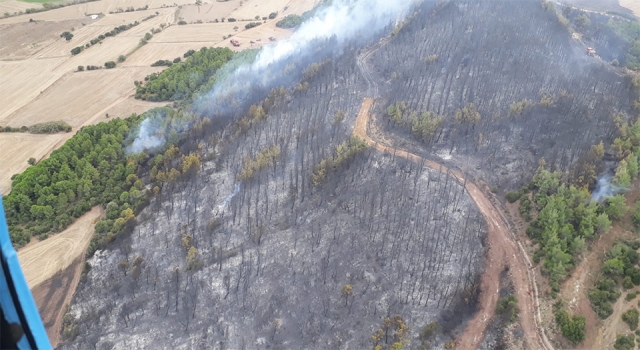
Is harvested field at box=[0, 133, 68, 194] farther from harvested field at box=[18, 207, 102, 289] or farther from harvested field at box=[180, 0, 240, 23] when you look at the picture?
harvested field at box=[180, 0, 240, 23]

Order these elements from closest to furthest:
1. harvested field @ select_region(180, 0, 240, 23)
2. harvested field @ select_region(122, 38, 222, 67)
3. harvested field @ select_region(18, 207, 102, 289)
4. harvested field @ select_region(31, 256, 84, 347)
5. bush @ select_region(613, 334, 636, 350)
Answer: bush @ select_region(613, 334, 636, 350) → harvested field @ select_region(31, 256, 84, 347) → harvested field @ select_region(18, 207, 102, 289) → harvested field @ select_region(122, 38, 222, 67) → harvested field @ select_region(180, 0, 240, 23)

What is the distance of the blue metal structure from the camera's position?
7.16 metres

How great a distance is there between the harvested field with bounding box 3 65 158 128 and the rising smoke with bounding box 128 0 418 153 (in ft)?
53.6

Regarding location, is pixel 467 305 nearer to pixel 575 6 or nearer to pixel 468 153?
pixel 468 153

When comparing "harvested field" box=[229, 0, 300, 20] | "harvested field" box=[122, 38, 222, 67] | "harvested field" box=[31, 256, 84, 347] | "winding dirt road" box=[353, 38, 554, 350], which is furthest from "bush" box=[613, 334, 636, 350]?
"harvested field" box=[229, 0, 300, 20]

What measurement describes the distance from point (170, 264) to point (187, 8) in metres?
98.0

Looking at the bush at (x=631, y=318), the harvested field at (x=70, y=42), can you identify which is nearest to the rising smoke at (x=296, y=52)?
the harvested field at (x=70, y=42)

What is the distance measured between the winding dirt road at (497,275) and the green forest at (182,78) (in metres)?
44.6

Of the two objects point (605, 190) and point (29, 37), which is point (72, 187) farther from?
point (29, 37)

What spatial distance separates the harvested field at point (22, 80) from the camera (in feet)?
272

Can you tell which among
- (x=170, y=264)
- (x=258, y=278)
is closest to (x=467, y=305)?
(x=258, y=278)

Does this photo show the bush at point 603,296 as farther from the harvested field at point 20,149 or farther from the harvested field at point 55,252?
the harvested field at point 20,149

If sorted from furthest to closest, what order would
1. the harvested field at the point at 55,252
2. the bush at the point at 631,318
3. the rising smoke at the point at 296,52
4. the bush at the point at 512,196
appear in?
the rising smoke at the point at 296,52 < the bush at the point at 512,196 < the harvested field at the point at 55,252 < the bush at the point at 631,318

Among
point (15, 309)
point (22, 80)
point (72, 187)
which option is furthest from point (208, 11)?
point (15, 309)
